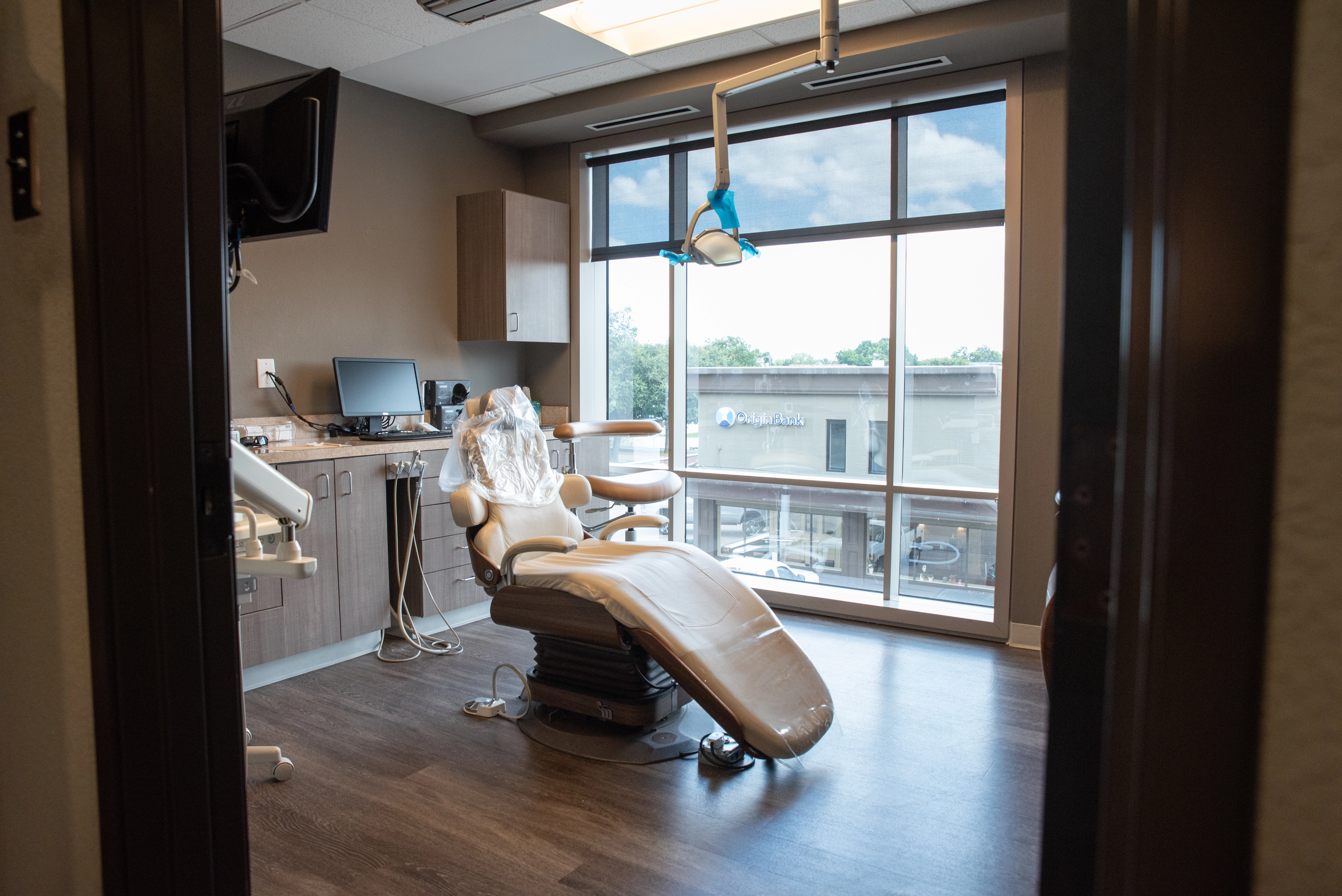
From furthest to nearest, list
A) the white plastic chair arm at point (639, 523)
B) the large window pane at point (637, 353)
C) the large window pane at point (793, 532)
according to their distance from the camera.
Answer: the large window pane at point (637, 353) < the large window pane at point (793, 532) < the white plastic chair arm at point (639, 523)

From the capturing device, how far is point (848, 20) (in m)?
3.71

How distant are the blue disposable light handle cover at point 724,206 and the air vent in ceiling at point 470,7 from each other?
129 cm

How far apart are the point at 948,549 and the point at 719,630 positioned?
6.61 ft

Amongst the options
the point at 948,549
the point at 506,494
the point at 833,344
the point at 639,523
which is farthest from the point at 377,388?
the point at 948,549

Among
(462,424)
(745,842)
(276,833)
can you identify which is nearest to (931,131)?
(462,424)

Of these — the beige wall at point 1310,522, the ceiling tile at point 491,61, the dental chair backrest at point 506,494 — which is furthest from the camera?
the ceiling tile at point 491,61

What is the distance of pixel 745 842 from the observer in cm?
227

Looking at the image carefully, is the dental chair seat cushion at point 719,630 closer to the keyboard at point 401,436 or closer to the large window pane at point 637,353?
the keyboard at point 401,436

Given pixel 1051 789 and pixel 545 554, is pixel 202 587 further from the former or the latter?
pixel 545 554

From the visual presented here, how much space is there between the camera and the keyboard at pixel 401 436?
13.8ft

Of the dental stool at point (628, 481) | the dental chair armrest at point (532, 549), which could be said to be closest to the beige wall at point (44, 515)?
the dental chair armrest at point (532, 549)

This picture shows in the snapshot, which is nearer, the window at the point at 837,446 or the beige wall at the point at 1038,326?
the beige wall at the point at 1038,326

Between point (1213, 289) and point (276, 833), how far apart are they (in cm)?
261

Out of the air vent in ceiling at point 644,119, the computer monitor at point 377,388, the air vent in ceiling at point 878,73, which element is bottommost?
the computer monitor at point 377,388
